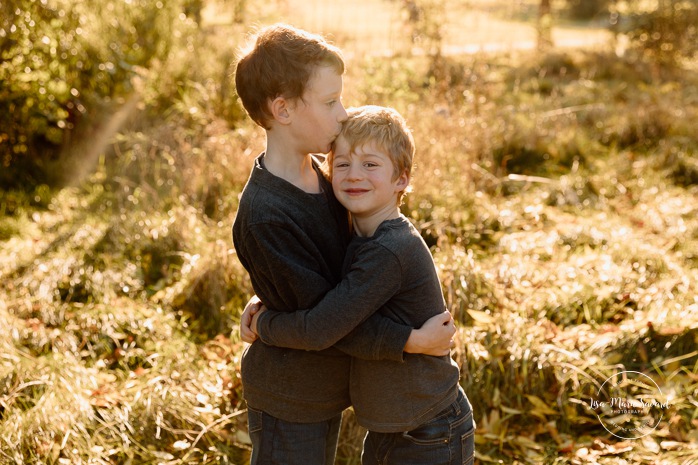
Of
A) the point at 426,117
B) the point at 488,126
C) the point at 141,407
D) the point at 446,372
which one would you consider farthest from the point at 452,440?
the point at 488,126

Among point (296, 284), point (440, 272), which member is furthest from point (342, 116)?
point (440, 272)

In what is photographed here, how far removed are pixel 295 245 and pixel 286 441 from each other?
0.64m

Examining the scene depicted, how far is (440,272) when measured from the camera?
417cm

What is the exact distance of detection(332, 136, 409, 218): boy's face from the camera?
2307mm

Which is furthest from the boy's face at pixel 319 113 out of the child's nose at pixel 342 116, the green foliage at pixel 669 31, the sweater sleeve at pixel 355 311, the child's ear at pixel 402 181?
the green foliage at pixel 669 31

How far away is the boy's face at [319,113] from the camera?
7.57ft

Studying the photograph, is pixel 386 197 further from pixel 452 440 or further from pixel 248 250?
pixel 452 440

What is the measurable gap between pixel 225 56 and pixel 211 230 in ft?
10.5

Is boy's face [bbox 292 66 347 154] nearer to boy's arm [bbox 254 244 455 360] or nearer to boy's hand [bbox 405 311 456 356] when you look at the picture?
boy's arm [bbox 254 244 455 360]

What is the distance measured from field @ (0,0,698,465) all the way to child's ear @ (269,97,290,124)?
1747 millimetres

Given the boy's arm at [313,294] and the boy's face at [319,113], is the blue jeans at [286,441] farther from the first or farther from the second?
the boy's face at [319,113]

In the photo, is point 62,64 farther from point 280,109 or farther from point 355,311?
point 355,311

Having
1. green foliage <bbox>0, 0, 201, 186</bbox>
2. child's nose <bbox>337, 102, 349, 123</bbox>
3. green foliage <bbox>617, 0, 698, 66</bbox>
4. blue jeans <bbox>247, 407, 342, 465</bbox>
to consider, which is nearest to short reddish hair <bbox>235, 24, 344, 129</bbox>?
child's nose <bbox>337, 102, 349, 123</bbox>

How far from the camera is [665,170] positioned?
6773 mm
